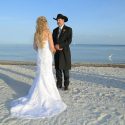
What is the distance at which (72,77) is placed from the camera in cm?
1239

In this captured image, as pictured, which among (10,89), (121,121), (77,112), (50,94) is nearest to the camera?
(121,121)

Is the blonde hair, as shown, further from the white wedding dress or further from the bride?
the white wedding dress

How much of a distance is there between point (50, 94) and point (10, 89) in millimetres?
2210

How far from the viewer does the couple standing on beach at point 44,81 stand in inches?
270

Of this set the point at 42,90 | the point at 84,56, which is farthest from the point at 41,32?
the point at 84,56

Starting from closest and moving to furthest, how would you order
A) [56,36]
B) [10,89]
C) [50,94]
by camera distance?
[50,94], [56,36], [10,89]

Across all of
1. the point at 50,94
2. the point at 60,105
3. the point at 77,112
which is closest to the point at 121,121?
the point at 77,112

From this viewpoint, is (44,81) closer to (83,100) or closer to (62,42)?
(83,100)

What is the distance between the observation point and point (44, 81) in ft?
25.4

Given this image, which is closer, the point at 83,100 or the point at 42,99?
the point at 42,99

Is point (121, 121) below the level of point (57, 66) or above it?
below

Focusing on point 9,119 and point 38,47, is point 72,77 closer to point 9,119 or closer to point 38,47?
point 38,47

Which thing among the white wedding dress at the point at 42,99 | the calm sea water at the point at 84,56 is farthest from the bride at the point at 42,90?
the calm sea water at the point at 84,56

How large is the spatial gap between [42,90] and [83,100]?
108 centimetres
